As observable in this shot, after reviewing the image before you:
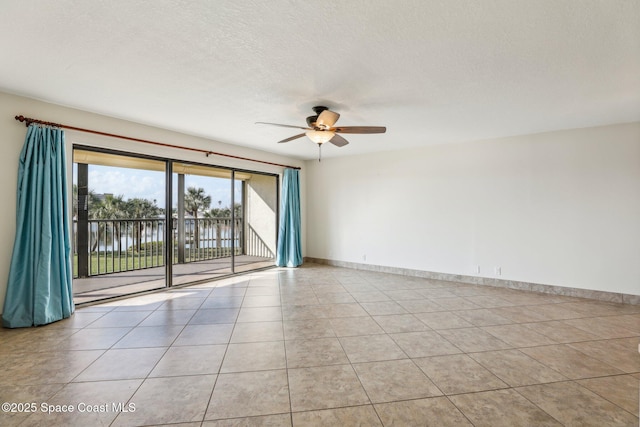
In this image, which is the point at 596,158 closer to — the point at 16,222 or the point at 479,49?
the point at 479,49

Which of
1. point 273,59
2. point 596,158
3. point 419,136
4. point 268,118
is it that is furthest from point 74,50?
point 596,158

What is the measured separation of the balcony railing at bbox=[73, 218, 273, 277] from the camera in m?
5.02

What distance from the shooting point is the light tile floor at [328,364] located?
173 cm

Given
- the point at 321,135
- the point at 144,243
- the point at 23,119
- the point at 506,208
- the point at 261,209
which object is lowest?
the point at 144,243

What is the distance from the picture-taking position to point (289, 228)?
20.6 ft

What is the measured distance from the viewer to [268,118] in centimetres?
371

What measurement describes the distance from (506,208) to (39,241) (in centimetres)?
635

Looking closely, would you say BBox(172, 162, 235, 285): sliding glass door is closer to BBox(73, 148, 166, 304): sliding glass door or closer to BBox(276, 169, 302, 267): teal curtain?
BBox(73, 148, 166, 304): sliding glass door

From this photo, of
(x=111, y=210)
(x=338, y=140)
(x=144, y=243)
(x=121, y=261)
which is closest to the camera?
(x=338, y=140)

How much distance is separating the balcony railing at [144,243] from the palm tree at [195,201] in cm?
17

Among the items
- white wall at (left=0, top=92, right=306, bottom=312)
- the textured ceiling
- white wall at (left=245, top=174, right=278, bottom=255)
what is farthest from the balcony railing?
the textured ceiling

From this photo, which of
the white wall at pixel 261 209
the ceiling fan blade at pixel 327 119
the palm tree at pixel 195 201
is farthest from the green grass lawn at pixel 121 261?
the ceiling fan blade at pixel 327 119

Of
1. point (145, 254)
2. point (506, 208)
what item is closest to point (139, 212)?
point (145, 254)

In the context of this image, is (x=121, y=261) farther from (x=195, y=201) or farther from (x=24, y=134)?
(x=24, y=134)
